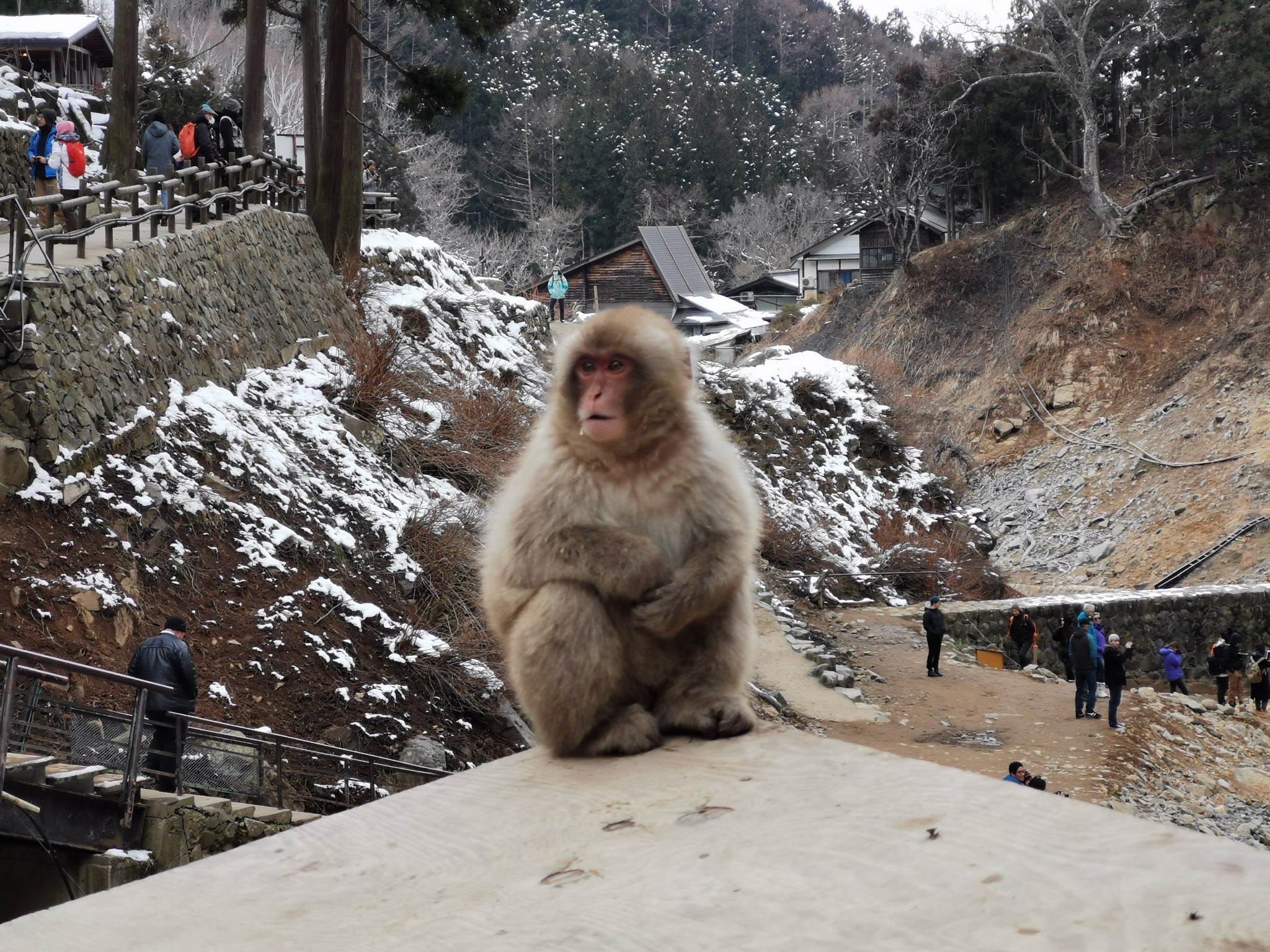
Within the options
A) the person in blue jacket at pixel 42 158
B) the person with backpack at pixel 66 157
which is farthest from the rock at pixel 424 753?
the person with backpack at pixel 66 157

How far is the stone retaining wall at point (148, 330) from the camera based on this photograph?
8.43m

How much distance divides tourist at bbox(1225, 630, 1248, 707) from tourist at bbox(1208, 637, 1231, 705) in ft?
0.11

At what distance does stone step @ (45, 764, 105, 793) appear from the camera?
662 cm

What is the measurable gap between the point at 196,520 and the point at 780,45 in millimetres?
66671

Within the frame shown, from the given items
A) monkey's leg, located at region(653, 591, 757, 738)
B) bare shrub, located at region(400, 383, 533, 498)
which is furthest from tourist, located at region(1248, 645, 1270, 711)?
monkey's leg, located at region(653, 591, 757, 738)

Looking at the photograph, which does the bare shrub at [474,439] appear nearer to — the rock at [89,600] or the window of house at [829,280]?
the rock at [89,600]

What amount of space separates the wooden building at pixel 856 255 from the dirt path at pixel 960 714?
24124mm

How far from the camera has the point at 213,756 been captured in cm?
777

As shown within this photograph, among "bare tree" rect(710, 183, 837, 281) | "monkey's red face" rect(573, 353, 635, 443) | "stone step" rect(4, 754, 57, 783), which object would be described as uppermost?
"bare tree" rect(710, 183, 837, 281)

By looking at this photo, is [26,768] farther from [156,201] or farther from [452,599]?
[156,201]

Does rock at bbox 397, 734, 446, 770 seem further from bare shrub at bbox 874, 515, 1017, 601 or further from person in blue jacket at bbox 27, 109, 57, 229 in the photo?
bare shrub at bbox 874, 515, 1017, 601

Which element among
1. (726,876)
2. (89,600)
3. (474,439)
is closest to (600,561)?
(726,876)

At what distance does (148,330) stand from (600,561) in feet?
27.6

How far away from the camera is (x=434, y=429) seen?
43.7ft
